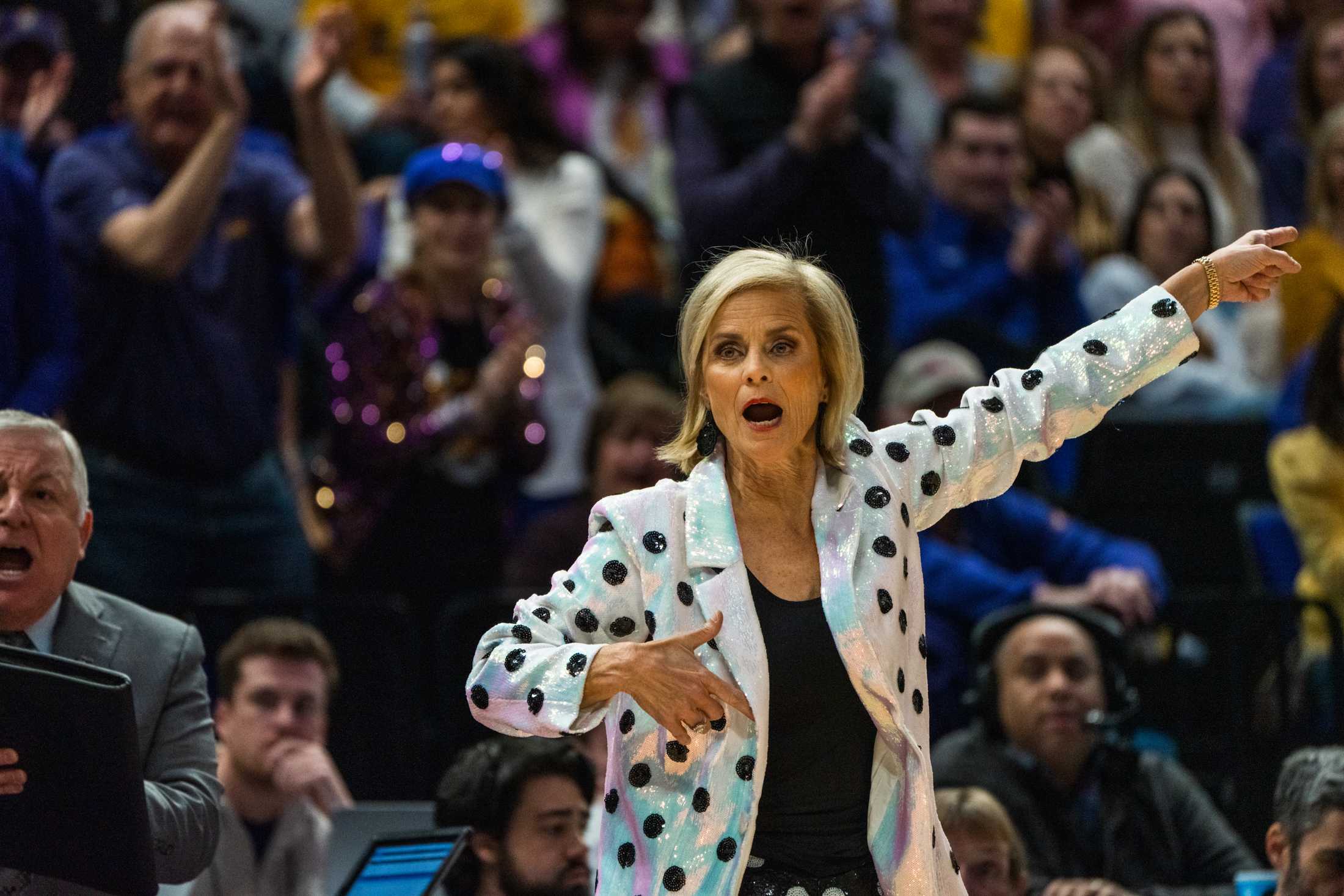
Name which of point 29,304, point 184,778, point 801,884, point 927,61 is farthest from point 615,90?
point 801,884

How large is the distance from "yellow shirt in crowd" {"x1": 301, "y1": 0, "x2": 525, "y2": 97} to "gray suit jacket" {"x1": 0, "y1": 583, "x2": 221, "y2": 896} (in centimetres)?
416

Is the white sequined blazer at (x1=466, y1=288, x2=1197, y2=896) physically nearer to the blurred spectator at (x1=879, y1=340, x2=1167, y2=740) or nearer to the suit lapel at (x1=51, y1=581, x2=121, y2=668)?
the suit lapel at (x1=51, y1=581, x2=121, y2=668)

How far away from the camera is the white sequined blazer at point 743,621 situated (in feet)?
10.6

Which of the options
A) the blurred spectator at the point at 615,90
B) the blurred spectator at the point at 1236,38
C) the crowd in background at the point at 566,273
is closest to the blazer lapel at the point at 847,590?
the crowd in background at the point at 566,273

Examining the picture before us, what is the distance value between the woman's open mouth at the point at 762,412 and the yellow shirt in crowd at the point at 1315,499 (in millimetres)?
3475

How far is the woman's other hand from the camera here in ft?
9.96

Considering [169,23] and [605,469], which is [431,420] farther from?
[169,23]

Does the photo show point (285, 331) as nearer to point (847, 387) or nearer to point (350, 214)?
point (350, 214)

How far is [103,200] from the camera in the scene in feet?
19.5

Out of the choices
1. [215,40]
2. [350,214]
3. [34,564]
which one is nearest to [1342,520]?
[350,214]

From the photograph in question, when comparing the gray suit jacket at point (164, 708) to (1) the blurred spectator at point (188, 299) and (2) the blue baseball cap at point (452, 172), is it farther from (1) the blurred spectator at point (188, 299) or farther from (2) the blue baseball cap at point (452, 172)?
(2) the blue baseball cap at point (452, 172)

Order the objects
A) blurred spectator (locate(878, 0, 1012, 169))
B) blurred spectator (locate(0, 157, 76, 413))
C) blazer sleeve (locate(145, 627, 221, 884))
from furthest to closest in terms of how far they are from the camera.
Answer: blurred spectator (locate(878, 0, 1012, 169)), blurred spectator (locate(0, 157, 76, 413)), blazer sleeve (locate(145, 627, 221, 884))

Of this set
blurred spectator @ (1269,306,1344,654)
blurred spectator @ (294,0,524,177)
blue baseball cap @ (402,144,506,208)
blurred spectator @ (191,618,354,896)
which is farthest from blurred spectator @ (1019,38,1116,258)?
blurred spectator @ (191,618,354,896)

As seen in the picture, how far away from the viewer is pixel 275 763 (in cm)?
522
